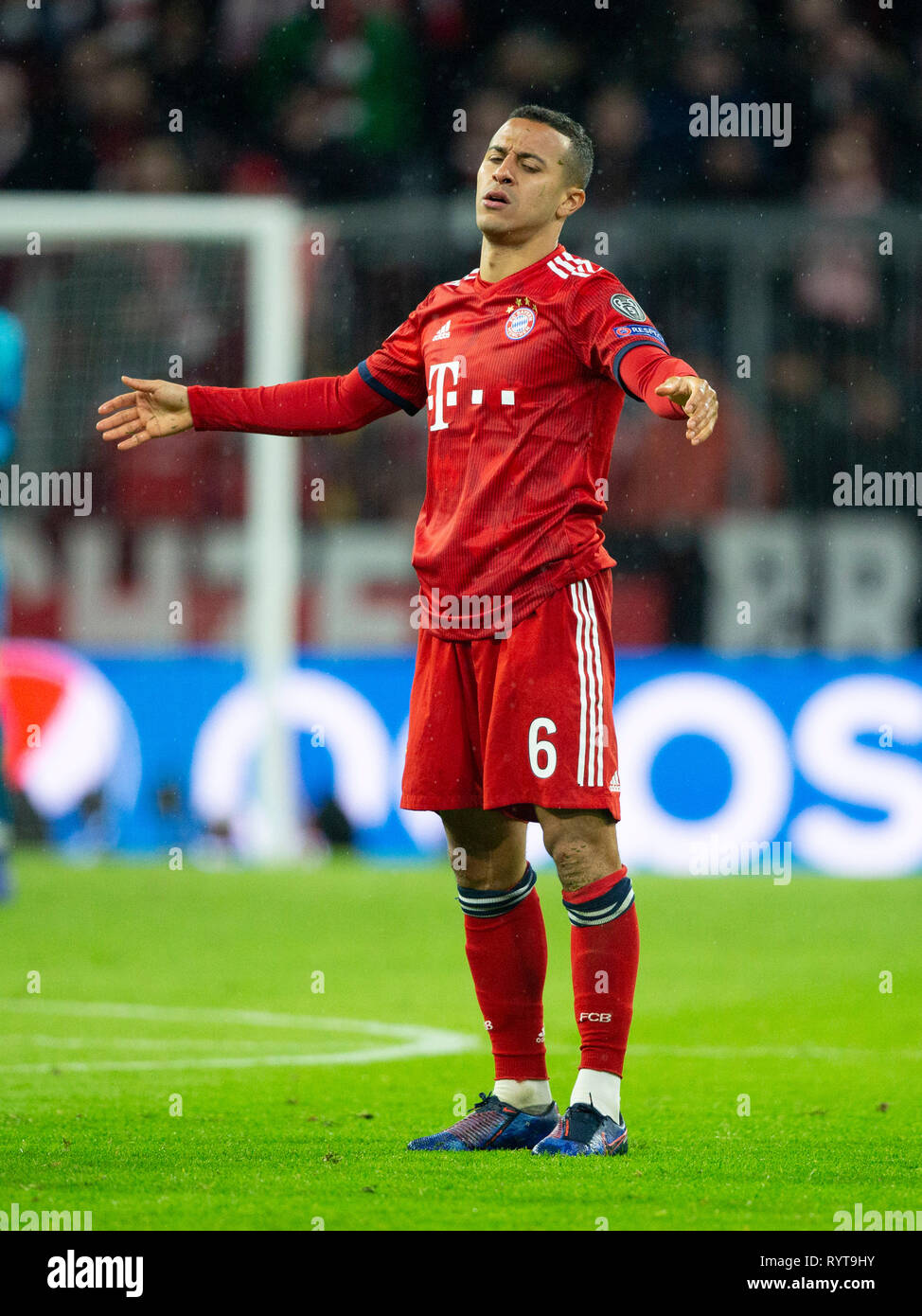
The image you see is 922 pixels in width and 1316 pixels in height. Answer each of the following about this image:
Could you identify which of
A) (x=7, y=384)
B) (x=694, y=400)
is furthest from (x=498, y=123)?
(x=694, y=400)

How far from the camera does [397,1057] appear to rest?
5484mm

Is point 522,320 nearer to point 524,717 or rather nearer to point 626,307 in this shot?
point 626,307

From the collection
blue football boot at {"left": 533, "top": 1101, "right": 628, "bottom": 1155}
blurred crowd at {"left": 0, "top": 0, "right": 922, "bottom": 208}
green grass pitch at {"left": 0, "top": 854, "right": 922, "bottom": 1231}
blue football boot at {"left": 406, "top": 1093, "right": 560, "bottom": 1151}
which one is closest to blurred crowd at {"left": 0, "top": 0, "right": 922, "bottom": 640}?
blurred crowd at {"left": 0, "top": 0, "right": 922, "bottom": 208}

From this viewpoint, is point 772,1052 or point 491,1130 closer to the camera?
point 491,1130

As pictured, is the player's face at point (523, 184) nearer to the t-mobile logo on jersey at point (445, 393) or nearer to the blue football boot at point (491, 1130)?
the t-mobile logo on jersey at point (445, 393)

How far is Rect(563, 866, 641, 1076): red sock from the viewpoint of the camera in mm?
4059

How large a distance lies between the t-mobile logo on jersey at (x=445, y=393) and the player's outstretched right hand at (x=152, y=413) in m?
0.57

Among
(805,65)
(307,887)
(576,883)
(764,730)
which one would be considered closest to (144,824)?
(307,887)

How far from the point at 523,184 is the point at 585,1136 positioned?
1941 mm

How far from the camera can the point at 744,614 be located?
11094mm

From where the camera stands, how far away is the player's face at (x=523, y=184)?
4285 millimetres

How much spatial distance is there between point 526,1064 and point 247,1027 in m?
1.90

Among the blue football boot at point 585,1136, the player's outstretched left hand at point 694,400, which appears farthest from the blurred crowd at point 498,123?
the player's outstretched left hand at point 694,400
